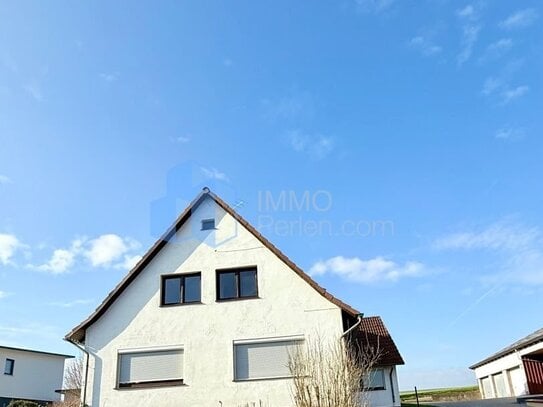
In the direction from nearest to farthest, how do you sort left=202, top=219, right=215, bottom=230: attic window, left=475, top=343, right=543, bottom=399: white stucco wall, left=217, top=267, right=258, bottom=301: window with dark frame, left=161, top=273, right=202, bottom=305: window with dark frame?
left=217, top=267, right=258, bottom=301: window with dark frame → left=161, top=273, right=202, bottom=305: window with dark frame → left=202, top=219, right=215, bottom=230: attic window → left=475, top=343, right=543, bottom=399: white stucco wall

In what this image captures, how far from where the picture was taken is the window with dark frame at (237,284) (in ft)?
56.8

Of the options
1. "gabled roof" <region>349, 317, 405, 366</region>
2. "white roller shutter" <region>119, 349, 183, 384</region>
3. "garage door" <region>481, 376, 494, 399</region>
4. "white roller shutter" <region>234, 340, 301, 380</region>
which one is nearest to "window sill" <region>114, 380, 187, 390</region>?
"white roller shutter" <region>119, 349, 183, 384</region>

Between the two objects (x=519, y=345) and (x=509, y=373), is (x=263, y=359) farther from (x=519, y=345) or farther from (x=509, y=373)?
(x=509, y=373)

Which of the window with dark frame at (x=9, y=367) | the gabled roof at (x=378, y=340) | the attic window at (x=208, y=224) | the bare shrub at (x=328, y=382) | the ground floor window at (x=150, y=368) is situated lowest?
the bare shrub at (x=328, y=382)

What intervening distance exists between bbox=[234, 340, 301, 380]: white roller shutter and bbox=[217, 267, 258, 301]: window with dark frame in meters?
1.75

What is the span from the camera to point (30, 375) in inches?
1412

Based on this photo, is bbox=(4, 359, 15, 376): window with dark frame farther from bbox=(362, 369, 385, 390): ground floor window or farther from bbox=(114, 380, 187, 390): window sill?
bbox=(362, 369, 385, 390): ground floor window

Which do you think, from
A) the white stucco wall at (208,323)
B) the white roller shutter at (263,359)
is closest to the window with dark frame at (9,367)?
the white stucco wall at (208,323)

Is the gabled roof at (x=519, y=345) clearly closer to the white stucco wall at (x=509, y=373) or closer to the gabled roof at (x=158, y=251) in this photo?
the white stucco wall at (x=509, y=373)

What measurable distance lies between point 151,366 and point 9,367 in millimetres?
23456

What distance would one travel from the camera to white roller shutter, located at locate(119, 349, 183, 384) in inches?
650

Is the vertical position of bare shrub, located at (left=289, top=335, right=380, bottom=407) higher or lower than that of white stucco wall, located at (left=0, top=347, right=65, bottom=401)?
lower

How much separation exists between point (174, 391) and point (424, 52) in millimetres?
13620

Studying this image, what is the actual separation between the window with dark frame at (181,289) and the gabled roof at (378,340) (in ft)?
20.6
